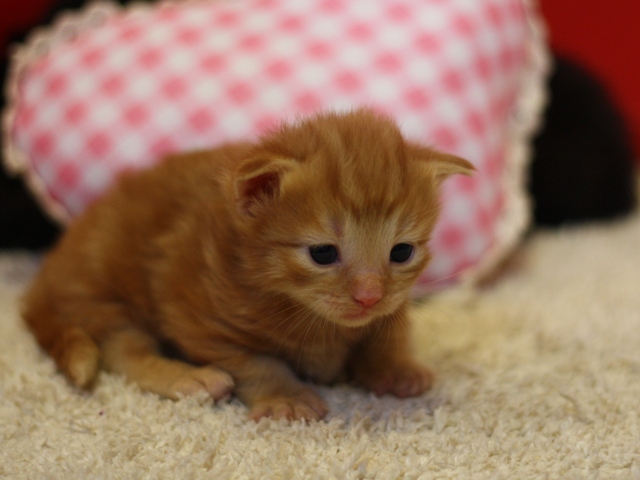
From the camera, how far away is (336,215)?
3.39ft

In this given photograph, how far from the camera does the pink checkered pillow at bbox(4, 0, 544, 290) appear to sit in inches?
65.8

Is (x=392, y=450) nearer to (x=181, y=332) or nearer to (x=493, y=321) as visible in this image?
(x=181, y=332)

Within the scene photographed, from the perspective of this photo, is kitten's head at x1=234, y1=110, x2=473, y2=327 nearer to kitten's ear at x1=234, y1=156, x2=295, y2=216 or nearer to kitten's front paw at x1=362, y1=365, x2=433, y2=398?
kitten's ear at x1=234, y1=156, x2=295, y2=216

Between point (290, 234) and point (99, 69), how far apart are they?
0.95 meters

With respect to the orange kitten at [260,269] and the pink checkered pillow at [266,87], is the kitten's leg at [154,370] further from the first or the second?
the pink checkered pillow at [266,87]

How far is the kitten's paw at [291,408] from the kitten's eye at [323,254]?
0.26 m

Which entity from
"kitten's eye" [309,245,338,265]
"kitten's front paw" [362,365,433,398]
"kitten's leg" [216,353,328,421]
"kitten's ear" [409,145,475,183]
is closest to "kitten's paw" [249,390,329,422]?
"kitten's leg" [216,353,328,421]

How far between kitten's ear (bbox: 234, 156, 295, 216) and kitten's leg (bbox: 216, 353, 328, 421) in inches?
10.9

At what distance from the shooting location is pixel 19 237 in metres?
2.09

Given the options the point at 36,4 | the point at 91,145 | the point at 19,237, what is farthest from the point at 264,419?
the point at 36,4

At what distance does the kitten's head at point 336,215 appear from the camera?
3.40 ft

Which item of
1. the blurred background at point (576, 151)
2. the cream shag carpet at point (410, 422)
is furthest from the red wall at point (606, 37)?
the cream shag carpet at point (410, 422)

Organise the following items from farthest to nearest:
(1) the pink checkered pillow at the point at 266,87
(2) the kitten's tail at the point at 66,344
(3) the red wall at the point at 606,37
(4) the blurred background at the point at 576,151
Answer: (3) the red wall at the point at 606,37 → (4) the blurred background at the point at 576,151 → (1) the pink checkered pillow at the point at 266,87 → (2) the kitten's tail at the point at 66,344

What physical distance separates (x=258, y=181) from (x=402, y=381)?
0.46m
